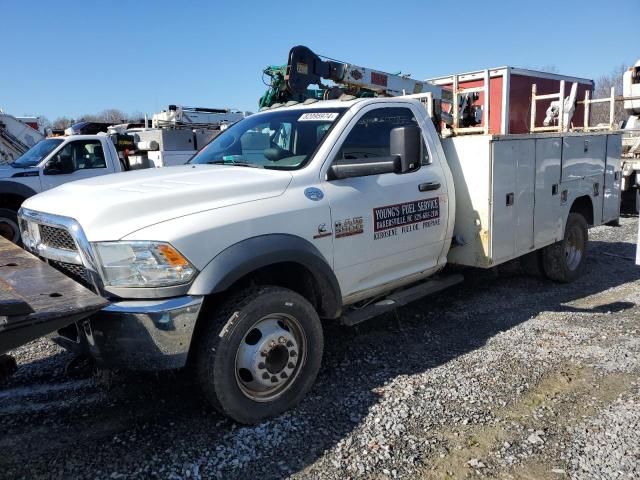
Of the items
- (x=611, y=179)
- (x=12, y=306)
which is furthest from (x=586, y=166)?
(x=12, y=306)

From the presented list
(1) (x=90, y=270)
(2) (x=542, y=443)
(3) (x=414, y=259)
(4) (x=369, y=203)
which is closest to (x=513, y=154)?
(3) (x=414, y=259)

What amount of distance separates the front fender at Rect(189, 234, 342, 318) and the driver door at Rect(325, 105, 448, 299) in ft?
0.50

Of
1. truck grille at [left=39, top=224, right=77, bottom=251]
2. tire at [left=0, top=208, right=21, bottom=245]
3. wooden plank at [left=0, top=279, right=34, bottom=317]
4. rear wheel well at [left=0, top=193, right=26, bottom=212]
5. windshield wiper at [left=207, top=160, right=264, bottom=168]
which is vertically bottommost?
tire at [left=0, top=208, right=21, bottom=245]

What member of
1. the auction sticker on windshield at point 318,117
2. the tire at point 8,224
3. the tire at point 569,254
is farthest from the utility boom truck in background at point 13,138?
the tire at point 569,254

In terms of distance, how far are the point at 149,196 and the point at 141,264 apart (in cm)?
45

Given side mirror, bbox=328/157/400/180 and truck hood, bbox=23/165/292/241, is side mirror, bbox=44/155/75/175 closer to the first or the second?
truck hood, bbox=23/165/292/241

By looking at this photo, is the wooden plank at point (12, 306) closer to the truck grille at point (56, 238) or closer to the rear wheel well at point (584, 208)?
the truck grille at point (56, 238)

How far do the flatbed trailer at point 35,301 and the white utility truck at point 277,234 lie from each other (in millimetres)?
161

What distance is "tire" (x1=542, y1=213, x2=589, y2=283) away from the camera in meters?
6.29

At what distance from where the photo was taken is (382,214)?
4.04m

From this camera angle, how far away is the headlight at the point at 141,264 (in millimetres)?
2902

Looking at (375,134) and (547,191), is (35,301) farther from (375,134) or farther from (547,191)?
(547,191)

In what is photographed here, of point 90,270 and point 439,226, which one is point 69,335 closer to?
point 90,270

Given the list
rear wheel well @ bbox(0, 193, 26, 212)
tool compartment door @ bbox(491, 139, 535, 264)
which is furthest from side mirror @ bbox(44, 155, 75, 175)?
tool compartment door @ bbox(491, 139, 535, 264)
